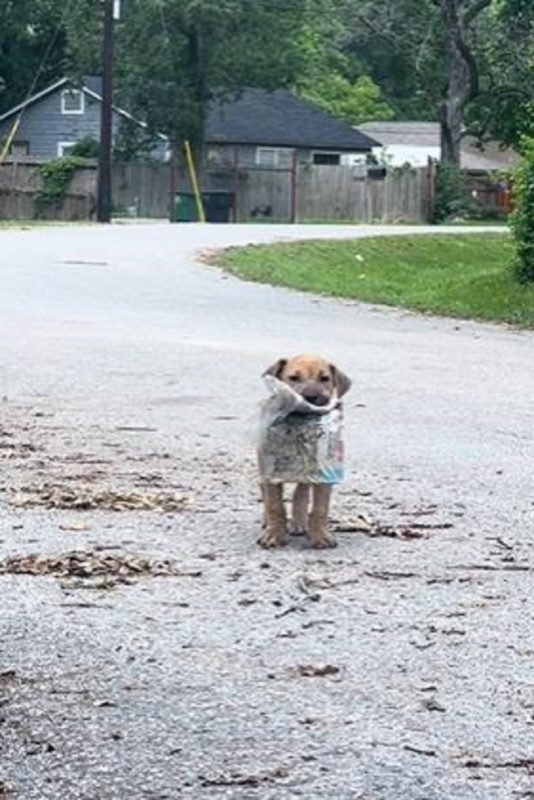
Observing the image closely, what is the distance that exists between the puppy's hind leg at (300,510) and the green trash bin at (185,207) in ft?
159

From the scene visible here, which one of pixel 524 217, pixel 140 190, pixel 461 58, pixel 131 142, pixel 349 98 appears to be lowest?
pixel 140 190

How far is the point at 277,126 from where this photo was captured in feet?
225

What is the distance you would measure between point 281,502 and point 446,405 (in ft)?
18.1

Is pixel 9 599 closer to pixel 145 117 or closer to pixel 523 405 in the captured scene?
pixel 523 405

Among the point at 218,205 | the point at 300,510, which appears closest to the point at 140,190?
the point at 218,205

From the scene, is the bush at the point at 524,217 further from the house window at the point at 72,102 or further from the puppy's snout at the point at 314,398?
the house window at the point at 72,102

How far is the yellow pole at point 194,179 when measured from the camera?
56.5 meters

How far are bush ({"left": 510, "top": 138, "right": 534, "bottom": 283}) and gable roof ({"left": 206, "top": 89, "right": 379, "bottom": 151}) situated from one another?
4328 centimetres

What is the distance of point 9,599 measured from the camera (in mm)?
6410

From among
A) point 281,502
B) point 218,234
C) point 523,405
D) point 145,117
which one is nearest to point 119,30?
point 145,117

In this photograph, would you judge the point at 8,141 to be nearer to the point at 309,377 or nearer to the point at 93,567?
the point at 309,377

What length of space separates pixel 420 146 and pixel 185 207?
84.7 ft

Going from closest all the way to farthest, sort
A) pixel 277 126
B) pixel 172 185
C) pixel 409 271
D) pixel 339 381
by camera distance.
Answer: pixel 339 381 → pixel 409 271 → pixel 172 185 → pixel 277 126

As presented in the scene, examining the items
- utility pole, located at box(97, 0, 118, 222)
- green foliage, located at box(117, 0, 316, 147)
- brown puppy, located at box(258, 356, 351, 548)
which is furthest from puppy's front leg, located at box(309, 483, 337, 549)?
green foliage, located at box(117, 0, 316, 147)
